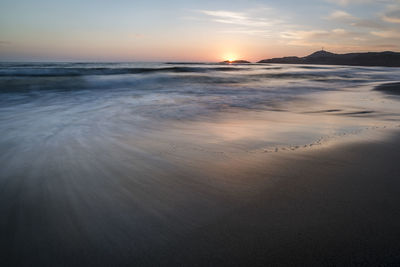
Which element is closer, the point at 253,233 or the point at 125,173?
the point at 253,233

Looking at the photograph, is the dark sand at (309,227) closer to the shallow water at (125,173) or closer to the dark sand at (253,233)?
the dark sand at (253,233)

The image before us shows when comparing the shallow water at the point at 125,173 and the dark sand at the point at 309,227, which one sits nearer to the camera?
the dark sand at the point at 309,227

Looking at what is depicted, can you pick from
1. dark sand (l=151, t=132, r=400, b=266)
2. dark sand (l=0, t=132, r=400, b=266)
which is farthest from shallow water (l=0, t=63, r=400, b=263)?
dark sand (l=151, t=132, r=400, b=266)

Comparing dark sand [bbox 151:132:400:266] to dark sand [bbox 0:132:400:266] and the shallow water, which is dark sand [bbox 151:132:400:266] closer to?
dark sand [bbox 0:132:400:266]

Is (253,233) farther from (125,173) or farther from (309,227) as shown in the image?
(125,173)

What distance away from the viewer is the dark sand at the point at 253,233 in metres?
1.21

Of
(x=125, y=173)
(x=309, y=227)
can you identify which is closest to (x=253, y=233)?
(x=309, y=227)

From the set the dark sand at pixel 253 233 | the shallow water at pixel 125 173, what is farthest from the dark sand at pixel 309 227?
the shallow water at pixel 125 173

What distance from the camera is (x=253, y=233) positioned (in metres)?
1.38

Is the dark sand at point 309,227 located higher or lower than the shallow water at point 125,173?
higher

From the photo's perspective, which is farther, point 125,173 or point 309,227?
point 125,173

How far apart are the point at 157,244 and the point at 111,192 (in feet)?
2.35

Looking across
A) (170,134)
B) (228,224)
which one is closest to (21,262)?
(228,224)

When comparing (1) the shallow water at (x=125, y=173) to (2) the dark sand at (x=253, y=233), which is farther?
(1) the shallow water at (x=125, y=173)
